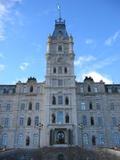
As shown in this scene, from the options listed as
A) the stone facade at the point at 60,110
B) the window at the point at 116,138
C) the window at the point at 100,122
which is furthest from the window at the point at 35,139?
the window at the point at 116,138

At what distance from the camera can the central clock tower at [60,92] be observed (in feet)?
197

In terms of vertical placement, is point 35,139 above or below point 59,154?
above

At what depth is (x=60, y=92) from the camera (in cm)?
6506

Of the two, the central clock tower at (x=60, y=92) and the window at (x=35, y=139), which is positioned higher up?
the central clock tower at (x=60, y=92)

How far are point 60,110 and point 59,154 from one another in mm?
13992

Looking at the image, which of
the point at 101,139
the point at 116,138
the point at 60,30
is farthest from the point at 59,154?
the point at 60,30

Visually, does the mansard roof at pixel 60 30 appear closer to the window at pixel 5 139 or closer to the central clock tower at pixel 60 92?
the central clock tower at pixel 60 92

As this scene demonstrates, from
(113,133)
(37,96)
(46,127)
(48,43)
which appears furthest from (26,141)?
(48,43)

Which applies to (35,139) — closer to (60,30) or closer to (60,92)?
(60,92)

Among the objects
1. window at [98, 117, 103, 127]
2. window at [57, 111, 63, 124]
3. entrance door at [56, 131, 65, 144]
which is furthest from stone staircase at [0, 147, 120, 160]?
window at [98, 117, 103, 127]

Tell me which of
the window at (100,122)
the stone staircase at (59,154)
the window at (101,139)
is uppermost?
the window at (100,122)

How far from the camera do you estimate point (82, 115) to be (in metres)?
64.8

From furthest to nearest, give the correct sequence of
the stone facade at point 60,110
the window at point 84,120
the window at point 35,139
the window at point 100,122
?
the window at point 84,120 < the window at point 100,122 < the window at point 35,139 < the stone facade at point 60,110

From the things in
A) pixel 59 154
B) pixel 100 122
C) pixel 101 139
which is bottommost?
pixel 59 154
